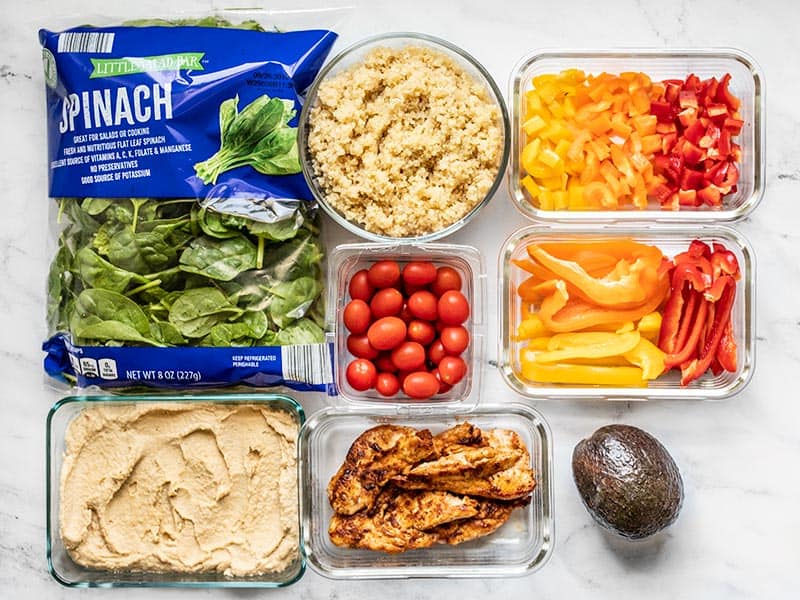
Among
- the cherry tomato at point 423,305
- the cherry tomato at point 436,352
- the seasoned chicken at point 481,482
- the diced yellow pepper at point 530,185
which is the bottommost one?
the seasoned chicken at point 481,482

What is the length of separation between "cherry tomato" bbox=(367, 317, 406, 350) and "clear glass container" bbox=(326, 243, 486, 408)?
10 cm

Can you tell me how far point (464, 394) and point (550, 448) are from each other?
0.73 feet

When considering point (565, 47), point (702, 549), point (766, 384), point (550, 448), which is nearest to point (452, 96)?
point (565, 47)

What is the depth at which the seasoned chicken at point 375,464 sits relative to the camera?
1752 millimetres

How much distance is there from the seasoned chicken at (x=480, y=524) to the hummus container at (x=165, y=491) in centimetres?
33

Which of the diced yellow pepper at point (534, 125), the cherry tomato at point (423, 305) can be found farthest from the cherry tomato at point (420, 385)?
the diced yellow pepper at point (534, 125)

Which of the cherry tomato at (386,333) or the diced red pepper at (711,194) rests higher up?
the diced red pepper at (711,194)

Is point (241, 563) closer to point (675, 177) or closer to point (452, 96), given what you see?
point (452, 96)

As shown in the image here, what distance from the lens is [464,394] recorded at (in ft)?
6.05

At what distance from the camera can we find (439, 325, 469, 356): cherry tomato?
1.79 meters

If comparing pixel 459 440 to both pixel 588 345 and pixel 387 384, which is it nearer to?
pixel 387 384

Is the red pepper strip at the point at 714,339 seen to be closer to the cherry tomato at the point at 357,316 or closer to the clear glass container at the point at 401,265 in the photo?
the clear glass container at the point at 401,265

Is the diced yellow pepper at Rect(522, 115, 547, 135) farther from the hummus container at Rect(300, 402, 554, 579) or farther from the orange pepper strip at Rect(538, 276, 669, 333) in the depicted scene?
the hummus container at Rect(300, 402, 554, 579)

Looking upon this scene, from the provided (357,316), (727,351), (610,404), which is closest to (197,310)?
(357,316)
